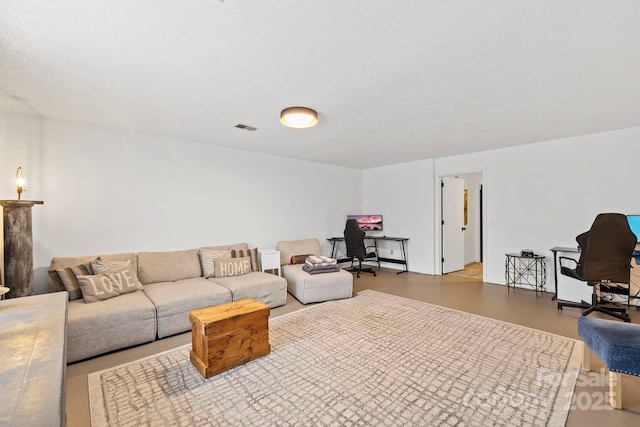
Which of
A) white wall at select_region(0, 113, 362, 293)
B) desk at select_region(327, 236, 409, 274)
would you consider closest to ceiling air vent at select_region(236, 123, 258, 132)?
white wall at select_region(0, 113, 362, 293)

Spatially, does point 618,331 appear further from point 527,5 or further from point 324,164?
point 324,164

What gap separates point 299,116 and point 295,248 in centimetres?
280

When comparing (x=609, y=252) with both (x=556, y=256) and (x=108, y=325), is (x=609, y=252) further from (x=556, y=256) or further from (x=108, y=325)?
(x=108, y=325)

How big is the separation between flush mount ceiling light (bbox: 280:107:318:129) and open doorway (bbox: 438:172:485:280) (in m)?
3.71

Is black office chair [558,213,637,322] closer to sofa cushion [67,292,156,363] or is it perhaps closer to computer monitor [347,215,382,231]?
computer monitor [347,215,382,231]

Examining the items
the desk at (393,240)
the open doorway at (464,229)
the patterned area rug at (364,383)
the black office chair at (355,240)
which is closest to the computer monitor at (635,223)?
the open doorway at (464,229)

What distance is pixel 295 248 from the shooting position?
513cm

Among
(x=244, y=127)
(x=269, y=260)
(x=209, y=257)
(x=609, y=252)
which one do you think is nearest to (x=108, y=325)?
(x=209, y=257)

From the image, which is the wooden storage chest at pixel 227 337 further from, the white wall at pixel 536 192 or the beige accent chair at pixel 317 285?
the white wall at pixel 536 192

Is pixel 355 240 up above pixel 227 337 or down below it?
above

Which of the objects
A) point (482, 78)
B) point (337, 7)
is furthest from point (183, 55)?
point (482, 78)

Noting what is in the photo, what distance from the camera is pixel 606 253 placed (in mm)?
3100

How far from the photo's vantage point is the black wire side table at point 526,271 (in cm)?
445

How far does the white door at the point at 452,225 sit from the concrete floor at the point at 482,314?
499 millimetres
